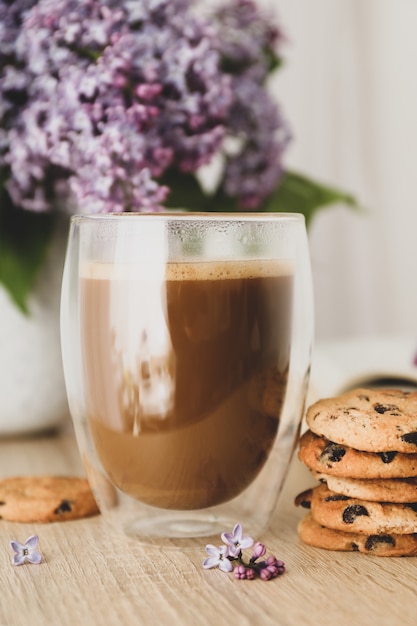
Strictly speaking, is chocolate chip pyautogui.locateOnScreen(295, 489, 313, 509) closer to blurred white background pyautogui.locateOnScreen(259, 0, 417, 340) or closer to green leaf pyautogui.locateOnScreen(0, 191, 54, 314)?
green leaf pyautogui.locateOnScreen(0, 191, 54, 314)

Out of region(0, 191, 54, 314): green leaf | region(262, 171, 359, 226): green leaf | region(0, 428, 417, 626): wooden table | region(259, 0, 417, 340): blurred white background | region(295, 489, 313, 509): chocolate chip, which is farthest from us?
region(259, 0, 417, 340): blurred white background

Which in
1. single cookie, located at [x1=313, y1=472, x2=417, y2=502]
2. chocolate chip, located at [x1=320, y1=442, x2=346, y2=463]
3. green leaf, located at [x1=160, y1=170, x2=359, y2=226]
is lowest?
single cookie, located at [x1=313, y1=472, x2=417, y2=502]

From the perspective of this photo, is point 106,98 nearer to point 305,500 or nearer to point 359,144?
point 305,500

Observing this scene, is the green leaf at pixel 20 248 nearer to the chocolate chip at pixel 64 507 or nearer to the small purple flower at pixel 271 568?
the chocolate chip at pixel 64 507

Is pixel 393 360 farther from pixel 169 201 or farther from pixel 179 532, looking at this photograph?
pixel 179 532

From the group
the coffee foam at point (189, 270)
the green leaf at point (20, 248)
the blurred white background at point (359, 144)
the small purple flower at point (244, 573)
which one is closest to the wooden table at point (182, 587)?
the small purple flower at point (244, 573)

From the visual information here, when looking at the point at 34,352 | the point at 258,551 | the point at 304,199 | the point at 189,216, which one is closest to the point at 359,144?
the point at 304,199

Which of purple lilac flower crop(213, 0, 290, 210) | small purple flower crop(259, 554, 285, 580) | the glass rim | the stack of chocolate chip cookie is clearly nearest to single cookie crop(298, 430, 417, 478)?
the stack of chocolate chip cookie
